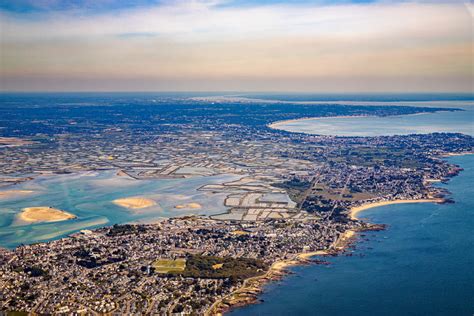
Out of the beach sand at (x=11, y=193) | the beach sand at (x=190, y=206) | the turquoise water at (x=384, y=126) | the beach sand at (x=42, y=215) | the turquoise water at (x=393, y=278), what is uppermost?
the turquoise water at (x=384, y=126)

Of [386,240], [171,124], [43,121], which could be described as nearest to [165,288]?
[386,240]

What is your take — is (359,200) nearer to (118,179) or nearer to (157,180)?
(157,180)

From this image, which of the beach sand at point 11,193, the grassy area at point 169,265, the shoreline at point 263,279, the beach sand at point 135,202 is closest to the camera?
the shoreline at point 263,279

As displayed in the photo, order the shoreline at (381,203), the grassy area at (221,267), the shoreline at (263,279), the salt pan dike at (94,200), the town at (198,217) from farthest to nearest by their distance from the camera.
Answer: the shoreline at (381,203) < the salt pan dike at (94,200) < the grassy area at (221,267) < the town at (198,217) < the shoreline at (263,279)

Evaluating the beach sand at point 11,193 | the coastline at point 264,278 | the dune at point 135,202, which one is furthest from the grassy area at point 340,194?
the beach sand at point 11,193

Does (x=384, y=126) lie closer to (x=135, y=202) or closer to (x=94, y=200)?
(x=135, y=202)

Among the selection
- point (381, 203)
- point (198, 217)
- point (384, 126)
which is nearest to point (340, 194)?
point (381, 203)

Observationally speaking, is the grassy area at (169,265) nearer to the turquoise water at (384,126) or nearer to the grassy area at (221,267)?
the grassy area at (221,267)
